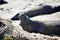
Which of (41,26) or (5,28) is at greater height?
(5,28)

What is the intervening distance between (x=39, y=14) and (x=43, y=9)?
0.68 feet

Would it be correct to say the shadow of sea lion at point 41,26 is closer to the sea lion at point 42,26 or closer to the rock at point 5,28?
the sea lion at point 42,26

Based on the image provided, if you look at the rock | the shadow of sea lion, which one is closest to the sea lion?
the shadow of sea lion

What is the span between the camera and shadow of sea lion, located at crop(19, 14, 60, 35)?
17.2 feet

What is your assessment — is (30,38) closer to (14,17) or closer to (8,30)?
(8,30)

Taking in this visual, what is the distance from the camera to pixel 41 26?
5.36 m

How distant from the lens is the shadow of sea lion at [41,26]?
207 inches

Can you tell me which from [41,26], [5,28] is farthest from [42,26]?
[5,28]

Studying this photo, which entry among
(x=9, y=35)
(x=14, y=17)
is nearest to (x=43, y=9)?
(x=14, y=17)

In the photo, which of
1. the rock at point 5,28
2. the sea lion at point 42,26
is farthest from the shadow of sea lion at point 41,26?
the rock at point 5,28

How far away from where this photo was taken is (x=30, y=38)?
4230mm

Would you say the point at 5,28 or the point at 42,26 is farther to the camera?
the point at 42,26

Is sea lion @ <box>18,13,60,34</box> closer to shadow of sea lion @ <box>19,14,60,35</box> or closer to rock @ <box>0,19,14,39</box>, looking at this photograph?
shadow of sea lion @ <box>19,14,60,35</box>

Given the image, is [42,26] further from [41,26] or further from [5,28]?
[5,28]
